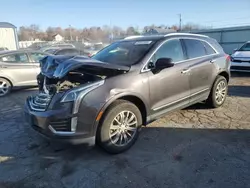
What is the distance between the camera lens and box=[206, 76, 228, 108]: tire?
4.90 m

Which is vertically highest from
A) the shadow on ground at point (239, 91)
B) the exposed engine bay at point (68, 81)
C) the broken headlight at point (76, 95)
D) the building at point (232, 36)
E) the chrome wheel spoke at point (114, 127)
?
the building at point (232, 36)

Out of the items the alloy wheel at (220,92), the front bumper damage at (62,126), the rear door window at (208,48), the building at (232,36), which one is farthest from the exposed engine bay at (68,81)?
the building at (232,36)

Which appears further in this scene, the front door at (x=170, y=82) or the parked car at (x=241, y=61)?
the parked car at (x=241, y=61)

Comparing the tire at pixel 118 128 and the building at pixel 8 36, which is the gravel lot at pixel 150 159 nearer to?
the tire at pixel 118 128

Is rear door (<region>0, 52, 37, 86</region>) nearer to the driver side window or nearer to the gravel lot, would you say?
the gravel lot

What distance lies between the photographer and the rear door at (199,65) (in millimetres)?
4238

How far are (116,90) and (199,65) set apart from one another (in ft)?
7.11

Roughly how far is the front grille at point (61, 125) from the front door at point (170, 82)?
1414mm

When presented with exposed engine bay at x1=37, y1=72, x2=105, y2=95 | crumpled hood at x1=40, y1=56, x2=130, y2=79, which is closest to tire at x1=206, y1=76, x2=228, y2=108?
crumpled hood at x1=40, y1=56, x2=130, y2=79

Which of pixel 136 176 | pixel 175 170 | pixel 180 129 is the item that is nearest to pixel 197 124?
pixel 180 129

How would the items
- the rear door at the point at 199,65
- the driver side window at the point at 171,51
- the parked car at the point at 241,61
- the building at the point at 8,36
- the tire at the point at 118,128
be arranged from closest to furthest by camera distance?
the tire at the point at 118,128, the driver side window at the point at 171,51, the rear door at the point at 199,65, the parked car at the point at 241,61, the building at the point at 8,36

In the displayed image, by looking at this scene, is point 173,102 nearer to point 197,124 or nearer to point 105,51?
point 197,124

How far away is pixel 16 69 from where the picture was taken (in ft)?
23.2

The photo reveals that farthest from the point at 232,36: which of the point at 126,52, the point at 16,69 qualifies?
the point at 126,52
